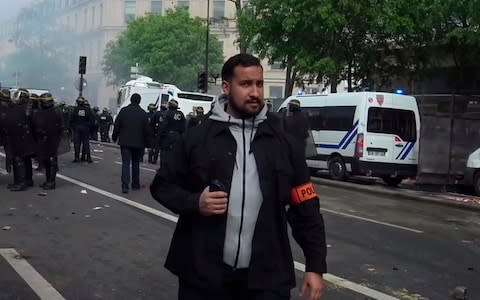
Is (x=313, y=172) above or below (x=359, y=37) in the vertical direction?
below

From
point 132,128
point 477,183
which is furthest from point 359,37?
point 132,128

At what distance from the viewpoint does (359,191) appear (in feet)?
49.2

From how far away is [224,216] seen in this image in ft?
9.11

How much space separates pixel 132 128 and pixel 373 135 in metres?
6.49

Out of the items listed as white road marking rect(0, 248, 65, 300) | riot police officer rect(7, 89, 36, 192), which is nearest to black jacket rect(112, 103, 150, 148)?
riot police officer rect(7, 89, 36, 192)

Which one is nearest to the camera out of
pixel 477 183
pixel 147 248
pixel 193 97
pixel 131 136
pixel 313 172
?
pixel 147 248

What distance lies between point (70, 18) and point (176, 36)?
A: 27542 millimetres

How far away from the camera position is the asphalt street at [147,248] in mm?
5770

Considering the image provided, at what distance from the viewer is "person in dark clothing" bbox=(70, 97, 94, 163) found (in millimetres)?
18016

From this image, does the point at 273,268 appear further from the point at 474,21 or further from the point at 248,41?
the point at 248,41

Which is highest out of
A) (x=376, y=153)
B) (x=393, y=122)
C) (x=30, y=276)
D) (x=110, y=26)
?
(x=110, y=26)

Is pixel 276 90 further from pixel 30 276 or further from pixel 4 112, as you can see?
pixel 30 276

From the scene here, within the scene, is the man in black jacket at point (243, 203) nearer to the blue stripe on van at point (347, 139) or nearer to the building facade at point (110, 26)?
the blue stripe on van at point (347, 139)

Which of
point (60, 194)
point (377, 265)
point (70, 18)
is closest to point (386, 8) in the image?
point (60, 194)
